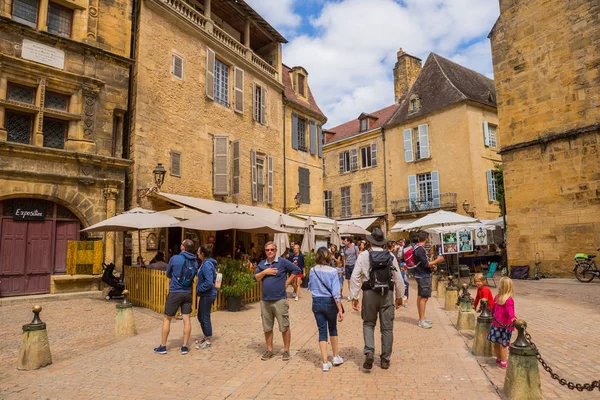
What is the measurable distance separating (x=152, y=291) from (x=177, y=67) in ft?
26.2

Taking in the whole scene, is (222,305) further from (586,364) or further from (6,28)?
(6,28)

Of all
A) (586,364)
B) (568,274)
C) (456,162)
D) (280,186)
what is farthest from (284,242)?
(456,162)

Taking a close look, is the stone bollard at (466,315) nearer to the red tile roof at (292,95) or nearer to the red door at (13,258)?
the red door at (13,258)

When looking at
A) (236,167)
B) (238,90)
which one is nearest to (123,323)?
(236,167)

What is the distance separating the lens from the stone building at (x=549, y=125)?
12.4m

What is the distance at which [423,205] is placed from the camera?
2423cm

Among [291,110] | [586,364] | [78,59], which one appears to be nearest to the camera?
[586,364]

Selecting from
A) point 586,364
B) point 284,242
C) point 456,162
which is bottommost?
point 586,364

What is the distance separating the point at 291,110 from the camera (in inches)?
734

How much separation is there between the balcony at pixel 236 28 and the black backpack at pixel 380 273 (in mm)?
11478

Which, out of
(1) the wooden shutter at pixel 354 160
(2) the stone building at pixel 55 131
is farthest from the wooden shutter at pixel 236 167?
(1) the wooden shutter at pixel 354 160

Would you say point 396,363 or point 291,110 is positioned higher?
point 291,110

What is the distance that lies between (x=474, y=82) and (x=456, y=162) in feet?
23.4

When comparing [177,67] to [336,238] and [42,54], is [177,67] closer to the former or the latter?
[42,54]
